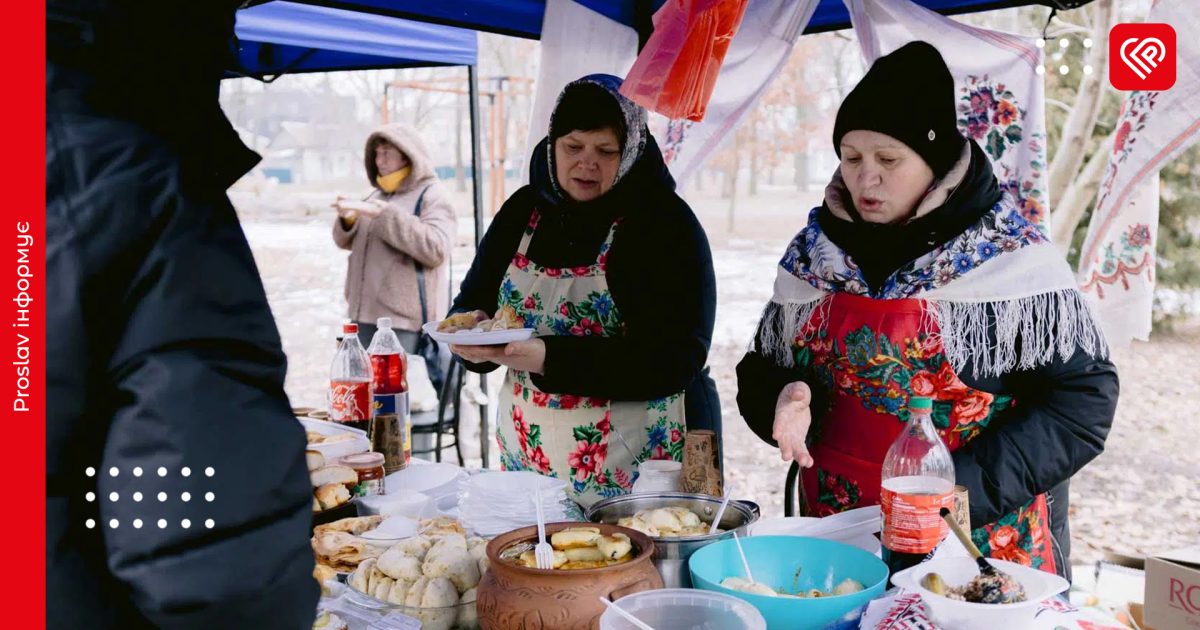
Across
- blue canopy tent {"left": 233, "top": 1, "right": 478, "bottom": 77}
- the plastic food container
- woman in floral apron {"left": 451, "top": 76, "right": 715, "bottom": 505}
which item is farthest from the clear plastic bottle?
blue canopy tent {"left": 233, "top": 1, "right": 478, "bottom": 77}

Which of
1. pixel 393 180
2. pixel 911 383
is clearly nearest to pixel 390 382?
pixel 911 383

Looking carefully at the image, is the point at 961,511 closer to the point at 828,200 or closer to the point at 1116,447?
the point at 828,200

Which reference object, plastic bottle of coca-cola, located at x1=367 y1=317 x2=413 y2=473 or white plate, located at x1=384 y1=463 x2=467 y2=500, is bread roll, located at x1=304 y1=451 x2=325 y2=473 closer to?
white plate, located at x1=384 y1=463 x2=467 y2=500

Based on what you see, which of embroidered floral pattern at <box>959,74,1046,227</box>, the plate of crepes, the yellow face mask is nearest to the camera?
the plate of crepes

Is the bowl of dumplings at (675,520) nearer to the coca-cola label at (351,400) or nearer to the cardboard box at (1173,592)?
the cardboard box at (1173,592)

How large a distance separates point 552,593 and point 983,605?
58cm

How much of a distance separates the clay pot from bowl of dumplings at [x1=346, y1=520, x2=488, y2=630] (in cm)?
13

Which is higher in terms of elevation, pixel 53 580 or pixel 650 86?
pixel 650 86

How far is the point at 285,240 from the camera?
47.9 ft

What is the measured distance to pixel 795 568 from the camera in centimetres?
150

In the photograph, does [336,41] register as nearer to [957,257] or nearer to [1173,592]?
[957,257]

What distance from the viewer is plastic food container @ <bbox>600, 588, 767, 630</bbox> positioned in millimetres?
1221
